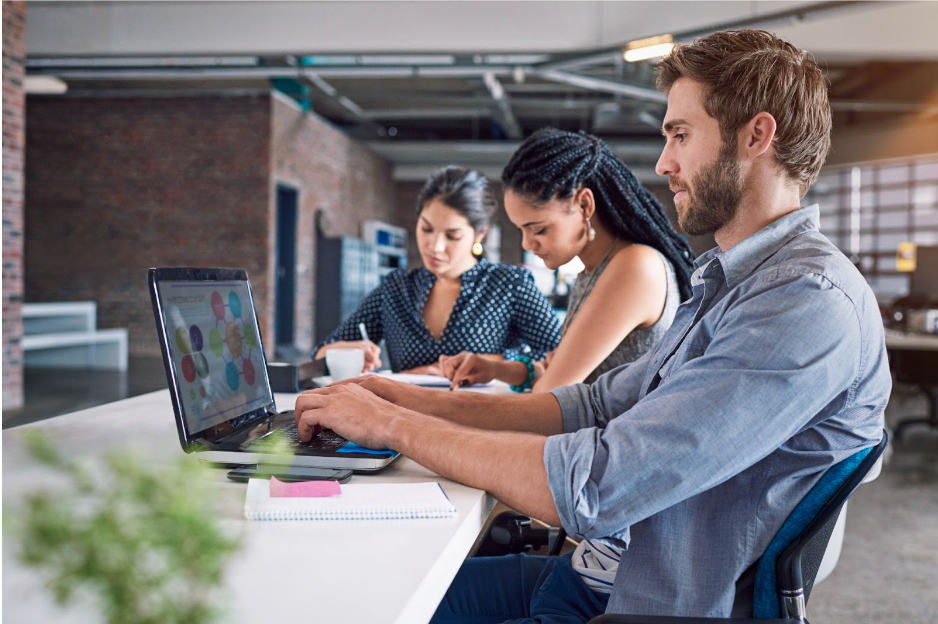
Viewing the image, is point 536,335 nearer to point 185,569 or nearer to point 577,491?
point 577,491

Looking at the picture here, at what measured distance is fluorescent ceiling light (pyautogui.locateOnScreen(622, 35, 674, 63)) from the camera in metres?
6.12

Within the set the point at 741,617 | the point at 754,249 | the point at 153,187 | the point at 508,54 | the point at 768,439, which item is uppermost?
the point at 508,54

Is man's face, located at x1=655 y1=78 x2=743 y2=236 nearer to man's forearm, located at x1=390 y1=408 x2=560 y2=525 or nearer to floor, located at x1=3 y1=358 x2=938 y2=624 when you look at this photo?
man's forearm, located at x1=390 y1=408 x2=560 y2=525

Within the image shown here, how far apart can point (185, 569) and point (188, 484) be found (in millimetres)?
34

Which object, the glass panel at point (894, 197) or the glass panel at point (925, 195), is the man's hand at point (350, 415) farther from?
the glass panel at point (894, 197)

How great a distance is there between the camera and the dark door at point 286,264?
11148mm

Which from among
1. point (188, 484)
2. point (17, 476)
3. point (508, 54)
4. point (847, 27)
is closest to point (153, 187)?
point (508, 54)

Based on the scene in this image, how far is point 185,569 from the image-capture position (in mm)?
323

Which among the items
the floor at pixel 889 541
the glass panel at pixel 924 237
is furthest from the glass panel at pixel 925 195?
the floor at pixel 889 541

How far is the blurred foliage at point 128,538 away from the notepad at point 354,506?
54 cm

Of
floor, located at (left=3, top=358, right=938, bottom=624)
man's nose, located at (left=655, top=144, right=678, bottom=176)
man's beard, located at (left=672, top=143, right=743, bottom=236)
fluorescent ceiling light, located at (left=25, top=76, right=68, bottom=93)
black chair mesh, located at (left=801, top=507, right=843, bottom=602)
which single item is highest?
fluorescent ceiling light, located at (left=25, top=76, right=68, bottom=93)

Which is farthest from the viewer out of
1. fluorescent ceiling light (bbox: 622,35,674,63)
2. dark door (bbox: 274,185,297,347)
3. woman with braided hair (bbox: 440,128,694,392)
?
dark door (bbox: 274,185,297,347)

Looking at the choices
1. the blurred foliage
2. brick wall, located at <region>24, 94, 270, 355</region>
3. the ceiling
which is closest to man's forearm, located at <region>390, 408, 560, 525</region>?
the blurred foliage

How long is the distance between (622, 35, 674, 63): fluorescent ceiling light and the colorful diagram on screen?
5.43 meters
